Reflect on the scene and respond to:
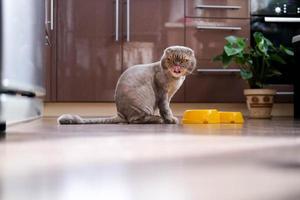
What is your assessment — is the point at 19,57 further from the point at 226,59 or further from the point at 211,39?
the point at 211,39

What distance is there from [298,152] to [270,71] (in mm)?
2760

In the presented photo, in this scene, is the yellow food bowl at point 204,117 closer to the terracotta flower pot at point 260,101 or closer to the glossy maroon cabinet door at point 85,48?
the terracotta flower pot at point 260,101

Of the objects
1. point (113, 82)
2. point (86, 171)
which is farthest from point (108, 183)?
point (113, 82)

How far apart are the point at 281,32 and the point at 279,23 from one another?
7 centimetres

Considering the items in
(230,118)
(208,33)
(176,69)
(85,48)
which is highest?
(208,33)

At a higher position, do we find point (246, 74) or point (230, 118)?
point (246, 74)

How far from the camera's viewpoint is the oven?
361cm

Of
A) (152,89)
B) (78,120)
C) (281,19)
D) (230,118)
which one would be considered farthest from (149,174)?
(281,19)

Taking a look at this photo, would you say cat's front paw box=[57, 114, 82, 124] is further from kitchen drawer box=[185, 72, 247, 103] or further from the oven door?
the oven door

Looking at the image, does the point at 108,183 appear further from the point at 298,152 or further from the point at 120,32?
the point at 120,32

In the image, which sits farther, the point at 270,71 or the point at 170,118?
the point at 270,71

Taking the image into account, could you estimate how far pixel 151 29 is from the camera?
3537 millimetres

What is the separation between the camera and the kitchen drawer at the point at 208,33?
140 inches

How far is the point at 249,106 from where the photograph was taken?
3.46m
